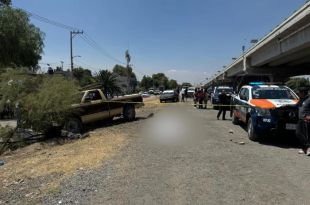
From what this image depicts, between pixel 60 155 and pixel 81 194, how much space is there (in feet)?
15.1

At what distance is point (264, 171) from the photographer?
27.1 feet

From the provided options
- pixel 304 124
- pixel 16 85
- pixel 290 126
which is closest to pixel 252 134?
pixel 290 126

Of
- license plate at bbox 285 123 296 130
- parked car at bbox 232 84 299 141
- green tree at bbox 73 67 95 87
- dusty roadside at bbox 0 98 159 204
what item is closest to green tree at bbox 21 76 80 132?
dusty roadside at bbox 0 98 159 204

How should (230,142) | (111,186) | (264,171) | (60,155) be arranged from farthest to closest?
1. (230,142)
2. (60,155)
3. (264,171)
4. (111,186)

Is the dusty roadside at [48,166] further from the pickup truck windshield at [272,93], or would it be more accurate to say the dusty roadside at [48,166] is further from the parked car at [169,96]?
the parked car at [169,96]

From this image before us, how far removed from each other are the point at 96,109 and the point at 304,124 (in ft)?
32.2

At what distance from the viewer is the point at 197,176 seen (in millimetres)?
7898

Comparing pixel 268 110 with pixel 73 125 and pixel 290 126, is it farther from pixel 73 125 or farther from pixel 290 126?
pixel 73 125

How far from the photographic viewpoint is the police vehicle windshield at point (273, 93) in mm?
13969

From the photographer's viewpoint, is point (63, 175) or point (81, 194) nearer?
point (81, 194)

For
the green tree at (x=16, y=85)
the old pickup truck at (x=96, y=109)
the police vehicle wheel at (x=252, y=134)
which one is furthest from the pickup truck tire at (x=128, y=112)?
the police vehicle wheel at (x=252, y=134)

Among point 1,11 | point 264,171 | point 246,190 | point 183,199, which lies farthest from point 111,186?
point 1,11

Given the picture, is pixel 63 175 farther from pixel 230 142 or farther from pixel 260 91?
pixel 260 91

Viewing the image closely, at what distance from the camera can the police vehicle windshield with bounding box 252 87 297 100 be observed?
14.0m
